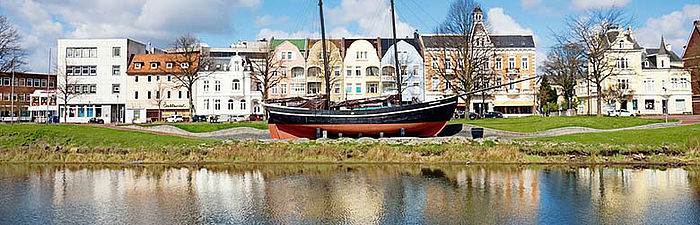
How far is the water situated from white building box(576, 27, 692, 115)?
53845 millimetres

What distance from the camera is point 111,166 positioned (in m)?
24.9

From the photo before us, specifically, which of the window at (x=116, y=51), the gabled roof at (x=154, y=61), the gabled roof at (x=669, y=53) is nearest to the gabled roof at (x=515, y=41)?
the gabled roof at (x=669, y=53)

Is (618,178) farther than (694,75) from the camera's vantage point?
No

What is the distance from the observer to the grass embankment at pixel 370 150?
2469 centimetres

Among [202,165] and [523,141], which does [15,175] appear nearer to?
[202,165]

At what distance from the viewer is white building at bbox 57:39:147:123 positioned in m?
73.7

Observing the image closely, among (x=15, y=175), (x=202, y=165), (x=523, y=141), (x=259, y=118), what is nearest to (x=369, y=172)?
(x=202, y=165)

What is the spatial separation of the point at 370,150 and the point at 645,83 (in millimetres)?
60327

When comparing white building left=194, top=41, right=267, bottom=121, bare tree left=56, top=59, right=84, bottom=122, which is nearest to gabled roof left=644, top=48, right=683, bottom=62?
white building left=194, top=41, right=267, bottom=121

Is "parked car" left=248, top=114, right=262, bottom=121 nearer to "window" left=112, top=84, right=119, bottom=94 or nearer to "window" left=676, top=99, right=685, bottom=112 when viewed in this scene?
"window" left=112, top=84, right=119, bottom=94

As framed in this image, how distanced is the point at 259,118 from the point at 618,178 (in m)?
48.8

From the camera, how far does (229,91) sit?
6994cm

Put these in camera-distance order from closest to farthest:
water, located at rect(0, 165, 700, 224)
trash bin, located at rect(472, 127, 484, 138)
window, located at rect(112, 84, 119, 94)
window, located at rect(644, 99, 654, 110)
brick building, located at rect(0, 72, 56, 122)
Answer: water, located at rect(0, 165, 700, 224)
trash bin, located at rect(472, 127, 484, 138)
window, located at rect(644, 99, 654, 110)
window, located at rect(112, 84, 119, 94)
brick building, located at rect(0, 72, 56, 122)

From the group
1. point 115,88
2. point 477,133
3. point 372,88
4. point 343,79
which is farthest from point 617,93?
point 115,88
